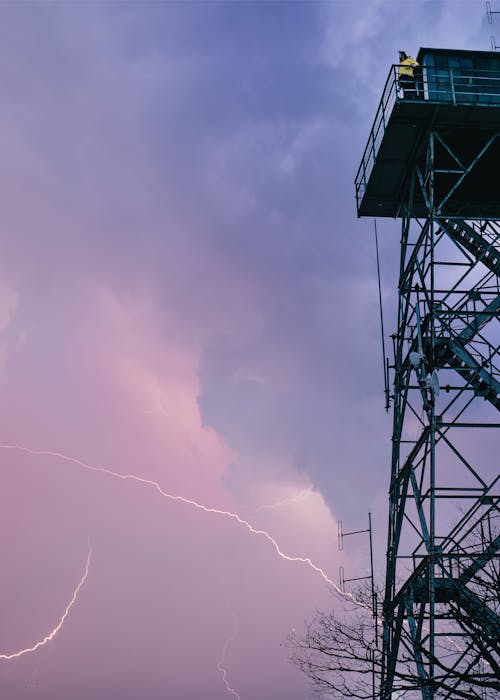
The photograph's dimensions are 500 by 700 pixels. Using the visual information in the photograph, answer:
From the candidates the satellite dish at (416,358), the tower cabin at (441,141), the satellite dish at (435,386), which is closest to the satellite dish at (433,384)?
the satellite dish at (435,386)

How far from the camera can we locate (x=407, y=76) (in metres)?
21.2

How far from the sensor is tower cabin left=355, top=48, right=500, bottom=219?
20656mm

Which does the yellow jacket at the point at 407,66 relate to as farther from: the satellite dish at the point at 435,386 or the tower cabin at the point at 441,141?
the satellite dish at the point at 435,386

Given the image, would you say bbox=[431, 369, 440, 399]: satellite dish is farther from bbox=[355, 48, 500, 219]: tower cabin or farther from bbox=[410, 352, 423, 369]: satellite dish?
bbox=[355, 48, 500, 219]: tower cabin

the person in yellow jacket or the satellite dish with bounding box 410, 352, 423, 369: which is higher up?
the person in yellow jacket

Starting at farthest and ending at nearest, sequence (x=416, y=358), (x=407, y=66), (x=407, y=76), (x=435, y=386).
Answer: (x=407, y=76)
(x=407, y=66)
(x=416, y=358)
(x=435, y=386)

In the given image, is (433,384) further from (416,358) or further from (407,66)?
(407,66)

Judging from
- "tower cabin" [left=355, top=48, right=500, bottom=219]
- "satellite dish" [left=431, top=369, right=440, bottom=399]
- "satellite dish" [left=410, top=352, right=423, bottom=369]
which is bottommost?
"satellite dish" [left=431, top=369, right=440, bottom=399]

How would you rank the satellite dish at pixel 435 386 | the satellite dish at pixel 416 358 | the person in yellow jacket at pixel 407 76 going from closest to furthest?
the satellite dish at pixel 435 386
the satellite dish at pixel 416 358
the person in yellow jacket at pixel 407 76

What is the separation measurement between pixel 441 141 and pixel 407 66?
7.11 ft

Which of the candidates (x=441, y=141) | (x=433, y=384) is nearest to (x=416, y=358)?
(x=433, y=384)

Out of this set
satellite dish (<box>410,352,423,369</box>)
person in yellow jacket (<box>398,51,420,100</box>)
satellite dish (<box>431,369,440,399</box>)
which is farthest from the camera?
person in yellow jacket (<box>398,51,420,100</box>)

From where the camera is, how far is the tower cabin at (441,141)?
67.8ft

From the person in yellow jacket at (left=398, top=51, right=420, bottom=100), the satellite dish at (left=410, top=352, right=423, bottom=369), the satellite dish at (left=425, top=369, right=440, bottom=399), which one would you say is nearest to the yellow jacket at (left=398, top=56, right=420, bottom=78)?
the person in yellow jacket at (left=398, top=51, right=420, bottom=100)
